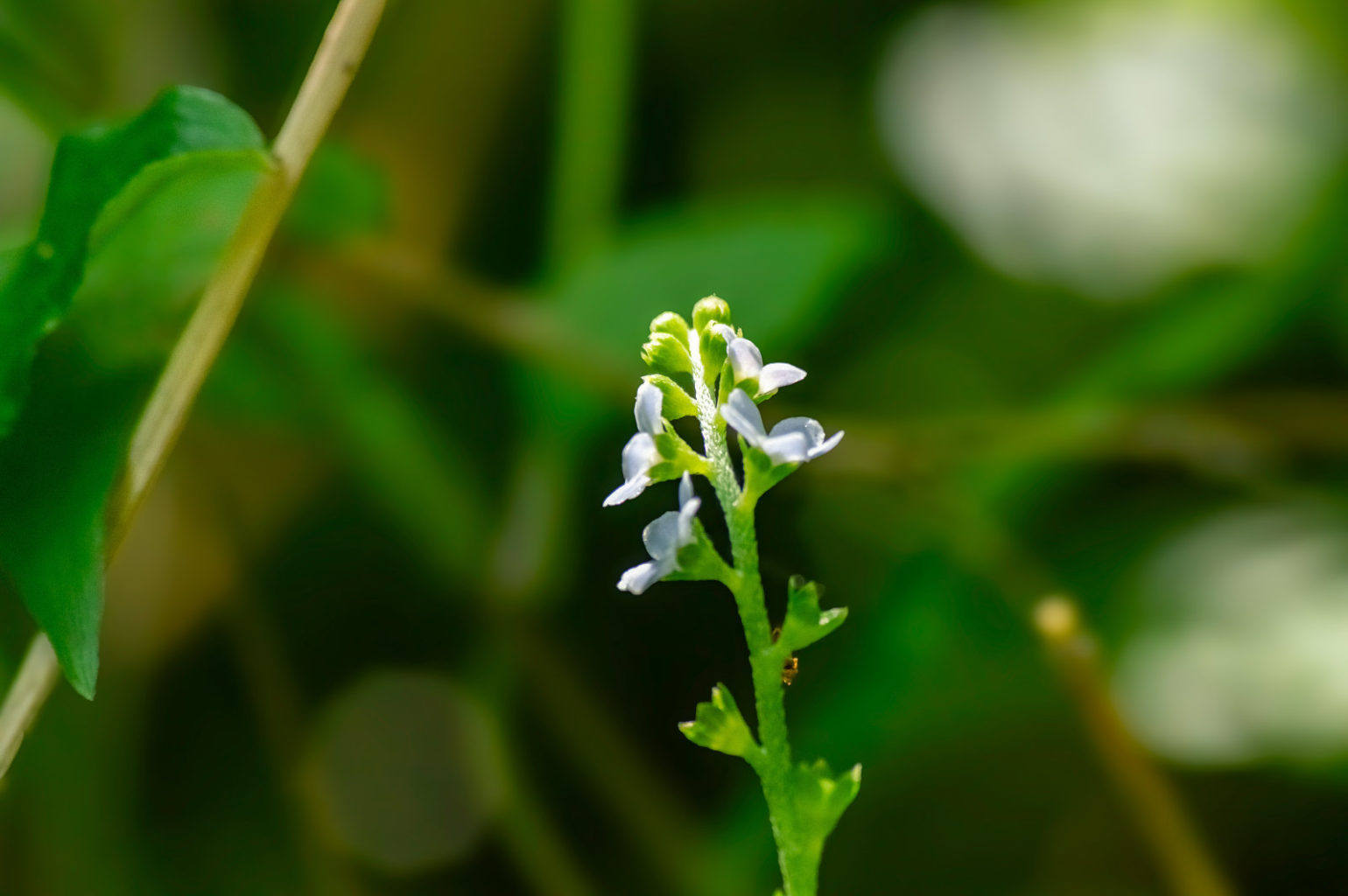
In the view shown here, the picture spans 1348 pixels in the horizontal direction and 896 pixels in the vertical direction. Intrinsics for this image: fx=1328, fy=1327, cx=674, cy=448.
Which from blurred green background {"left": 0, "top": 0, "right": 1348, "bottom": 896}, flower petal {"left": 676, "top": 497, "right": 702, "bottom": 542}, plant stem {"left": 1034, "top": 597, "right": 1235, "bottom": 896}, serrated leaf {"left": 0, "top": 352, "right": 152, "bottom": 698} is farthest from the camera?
blurred green background {"left": 0, "top": 0, "right": 1348, "bottom": 896}

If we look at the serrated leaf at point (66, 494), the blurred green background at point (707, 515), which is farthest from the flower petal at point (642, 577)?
the blurred green background at point (707, 515)

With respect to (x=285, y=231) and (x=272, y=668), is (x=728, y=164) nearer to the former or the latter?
(x=285, y=231)

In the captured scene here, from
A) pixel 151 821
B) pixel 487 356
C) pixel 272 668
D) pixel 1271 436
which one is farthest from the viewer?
pixel 487 356

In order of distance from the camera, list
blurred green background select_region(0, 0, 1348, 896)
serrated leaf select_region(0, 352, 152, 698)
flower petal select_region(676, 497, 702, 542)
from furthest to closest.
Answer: blurred green background select_region(0, 0, 1348, 896)
serrated leaf select_region(0, 352, 152, 698)
flower petal select_region(676, 497, 702, 542)

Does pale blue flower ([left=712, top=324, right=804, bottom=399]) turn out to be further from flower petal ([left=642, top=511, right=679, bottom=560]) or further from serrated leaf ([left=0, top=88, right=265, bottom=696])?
serrated leaf ([left=0, top=88, right=265, bottom=696])

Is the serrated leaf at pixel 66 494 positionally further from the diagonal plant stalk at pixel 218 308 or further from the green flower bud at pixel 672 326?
the green flower bud at pixel 672 326

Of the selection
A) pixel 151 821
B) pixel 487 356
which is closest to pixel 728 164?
pixel 487 356

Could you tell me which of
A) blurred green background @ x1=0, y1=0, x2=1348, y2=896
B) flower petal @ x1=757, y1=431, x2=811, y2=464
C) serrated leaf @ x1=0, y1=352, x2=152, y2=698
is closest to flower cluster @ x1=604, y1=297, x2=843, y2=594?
flower petal @ x1=757, y1=431, x2=811, y2=464

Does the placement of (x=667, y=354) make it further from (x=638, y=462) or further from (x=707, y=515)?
(x=707, y=515)

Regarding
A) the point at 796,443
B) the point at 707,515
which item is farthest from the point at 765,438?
the point at 707,515
